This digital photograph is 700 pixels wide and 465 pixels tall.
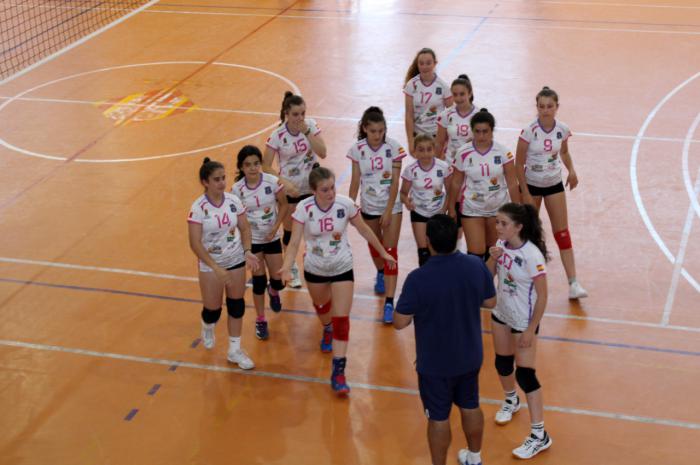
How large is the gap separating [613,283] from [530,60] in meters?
8.45

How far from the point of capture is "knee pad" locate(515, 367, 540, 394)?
703 centimetres

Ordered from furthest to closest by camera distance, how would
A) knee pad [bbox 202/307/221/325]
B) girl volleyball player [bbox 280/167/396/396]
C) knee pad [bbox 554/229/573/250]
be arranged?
knee pad [bbox 554/229/573/250] → knee pad [bbox 202/307/221/325] → girl volleyball player [bbox 280/167/396/396]

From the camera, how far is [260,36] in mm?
19594

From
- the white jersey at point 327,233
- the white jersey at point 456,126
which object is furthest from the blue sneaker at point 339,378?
the white jersey at point 456,126

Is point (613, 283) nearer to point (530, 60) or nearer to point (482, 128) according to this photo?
point (482, 128)

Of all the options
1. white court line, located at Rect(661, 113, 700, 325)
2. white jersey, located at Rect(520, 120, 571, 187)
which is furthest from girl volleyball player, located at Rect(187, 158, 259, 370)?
white court line, located at Rect(661, 113, 700, 325)

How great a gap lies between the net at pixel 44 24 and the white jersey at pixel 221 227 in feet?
35.5

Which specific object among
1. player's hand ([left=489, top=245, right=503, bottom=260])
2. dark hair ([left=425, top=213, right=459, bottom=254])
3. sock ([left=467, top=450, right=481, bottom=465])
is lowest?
sock ([left=467, top=450, right=481, bottom=465])

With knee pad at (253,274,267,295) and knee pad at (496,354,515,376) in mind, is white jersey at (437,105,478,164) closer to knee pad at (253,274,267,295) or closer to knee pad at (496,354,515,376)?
knee pad at (253,274,267,295)

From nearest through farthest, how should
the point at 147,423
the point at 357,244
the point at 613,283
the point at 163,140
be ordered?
the point at 147,423 < the point at 613,283 < the point at 357,244 < the point at 163,140

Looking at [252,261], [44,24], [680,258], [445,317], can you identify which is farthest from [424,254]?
[44,24]

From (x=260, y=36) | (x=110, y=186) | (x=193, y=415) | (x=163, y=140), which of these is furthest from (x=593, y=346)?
(x=260, y=36)

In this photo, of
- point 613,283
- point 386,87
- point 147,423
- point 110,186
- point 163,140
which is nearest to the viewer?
point 147,423

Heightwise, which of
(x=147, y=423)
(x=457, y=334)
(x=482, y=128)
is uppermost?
(x=482, y=128)
